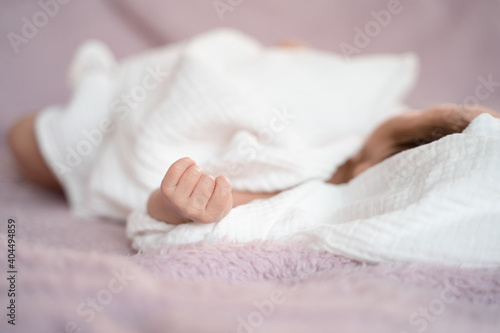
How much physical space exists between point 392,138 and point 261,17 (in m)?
1.00

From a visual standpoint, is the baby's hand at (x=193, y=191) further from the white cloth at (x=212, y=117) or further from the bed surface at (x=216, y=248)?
the white cloth at (x=212, y=117)

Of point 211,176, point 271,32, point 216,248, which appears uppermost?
point 271,32

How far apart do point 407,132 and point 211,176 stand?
415 mm

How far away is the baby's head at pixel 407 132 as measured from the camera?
→ 722 mm

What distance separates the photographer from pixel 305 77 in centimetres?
109

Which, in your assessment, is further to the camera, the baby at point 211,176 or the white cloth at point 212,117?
the white cloth at point 212,117

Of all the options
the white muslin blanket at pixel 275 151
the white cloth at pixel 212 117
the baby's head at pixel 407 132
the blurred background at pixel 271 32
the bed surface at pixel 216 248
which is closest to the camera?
the bed surface at pixel 216 248

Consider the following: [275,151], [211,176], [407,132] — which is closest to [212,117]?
[275,151]

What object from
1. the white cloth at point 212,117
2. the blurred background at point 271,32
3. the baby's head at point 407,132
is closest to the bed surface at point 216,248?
the blurred background at point 271,32

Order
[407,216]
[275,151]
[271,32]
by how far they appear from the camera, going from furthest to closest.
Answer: [271,32]
[275,151]
[407,216]

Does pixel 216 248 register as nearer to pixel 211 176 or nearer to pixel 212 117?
pixel 211 176

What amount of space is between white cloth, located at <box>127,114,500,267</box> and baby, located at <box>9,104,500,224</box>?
40 mm

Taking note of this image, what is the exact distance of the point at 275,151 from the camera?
78cm

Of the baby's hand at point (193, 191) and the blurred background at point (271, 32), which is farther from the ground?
the blurred background at point (271, 32)
